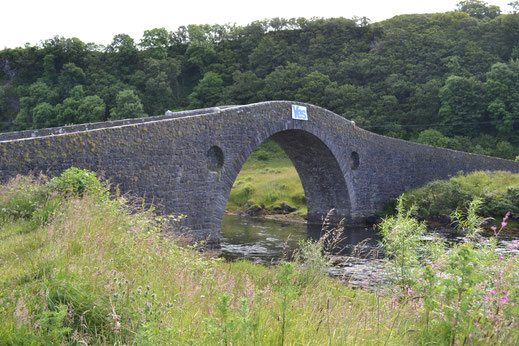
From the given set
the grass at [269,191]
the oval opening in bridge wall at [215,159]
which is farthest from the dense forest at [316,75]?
the oval opening in bridge wall at [215,159]

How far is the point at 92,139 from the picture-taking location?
10.2 meters

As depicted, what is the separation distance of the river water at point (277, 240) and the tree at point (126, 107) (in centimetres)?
2288

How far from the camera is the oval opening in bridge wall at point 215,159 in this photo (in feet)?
46.2

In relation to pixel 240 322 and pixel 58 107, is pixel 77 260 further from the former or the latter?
pixel 58 107

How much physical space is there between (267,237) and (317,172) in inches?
232

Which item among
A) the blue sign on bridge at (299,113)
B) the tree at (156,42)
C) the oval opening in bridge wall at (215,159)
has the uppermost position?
the tree at (156,42)

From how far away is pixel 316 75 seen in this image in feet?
155

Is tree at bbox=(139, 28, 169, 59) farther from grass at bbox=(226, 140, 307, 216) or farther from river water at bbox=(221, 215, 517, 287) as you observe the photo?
river water at bbox=(221, 215, 517, 287)

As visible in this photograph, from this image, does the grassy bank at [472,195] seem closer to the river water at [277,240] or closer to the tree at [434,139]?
the river water at [277,240]

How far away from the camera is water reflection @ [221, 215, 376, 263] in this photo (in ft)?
48.2

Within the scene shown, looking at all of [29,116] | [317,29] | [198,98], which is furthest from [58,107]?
[317,29]

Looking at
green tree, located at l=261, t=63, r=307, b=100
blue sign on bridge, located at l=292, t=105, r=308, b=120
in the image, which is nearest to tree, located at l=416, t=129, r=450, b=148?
green tree, located at l=261, t=63, r=307, b=100

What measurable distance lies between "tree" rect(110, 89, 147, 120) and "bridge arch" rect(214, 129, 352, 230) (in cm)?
2483

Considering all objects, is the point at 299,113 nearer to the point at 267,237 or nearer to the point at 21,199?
the point at 267,237
